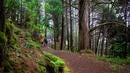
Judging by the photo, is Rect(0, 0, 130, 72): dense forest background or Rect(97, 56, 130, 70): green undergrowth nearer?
Rect(0, 0, 130, 72): dense forest background

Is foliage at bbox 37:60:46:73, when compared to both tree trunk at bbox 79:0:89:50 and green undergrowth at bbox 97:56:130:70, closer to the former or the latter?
green undergrowth at bbox 97:56:130:70

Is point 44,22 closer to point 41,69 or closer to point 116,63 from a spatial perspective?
point 116,63

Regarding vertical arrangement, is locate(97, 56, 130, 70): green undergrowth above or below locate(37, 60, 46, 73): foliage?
below

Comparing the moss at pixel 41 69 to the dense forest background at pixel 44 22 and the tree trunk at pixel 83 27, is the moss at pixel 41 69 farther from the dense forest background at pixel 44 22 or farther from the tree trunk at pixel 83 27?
the tree trunk at pixel 83 27

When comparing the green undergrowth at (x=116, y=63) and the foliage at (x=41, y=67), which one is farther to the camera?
the green undergrowth at (x=116, y=63)

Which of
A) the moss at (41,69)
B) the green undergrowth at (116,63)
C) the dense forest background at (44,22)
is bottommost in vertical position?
the green undergrowth at (116,63)

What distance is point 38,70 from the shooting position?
25.0ft

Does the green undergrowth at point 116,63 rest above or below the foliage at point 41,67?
below

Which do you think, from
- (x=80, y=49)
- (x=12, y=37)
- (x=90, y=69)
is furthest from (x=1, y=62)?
(x=80, y=49)

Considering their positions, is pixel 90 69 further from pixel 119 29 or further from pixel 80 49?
pixel 119 29

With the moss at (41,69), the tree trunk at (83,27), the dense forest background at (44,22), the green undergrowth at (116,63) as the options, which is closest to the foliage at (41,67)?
the moss at (41,69)

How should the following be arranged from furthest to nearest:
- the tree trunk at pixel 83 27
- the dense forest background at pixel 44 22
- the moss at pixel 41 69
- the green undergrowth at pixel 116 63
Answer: the tree trunk at pixel 83 27 < the green undergrowth at pixel 116 63 < the moss at pixel 41 69 < the dense forest background at pixel 44 22

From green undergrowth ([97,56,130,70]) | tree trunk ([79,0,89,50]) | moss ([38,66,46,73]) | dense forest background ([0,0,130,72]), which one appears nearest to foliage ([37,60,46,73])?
moss ([38,66,46,73])

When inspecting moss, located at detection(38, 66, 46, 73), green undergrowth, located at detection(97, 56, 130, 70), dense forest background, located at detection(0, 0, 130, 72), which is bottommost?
green undergrowth, located at detection(97, 56, 130, 70)
